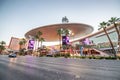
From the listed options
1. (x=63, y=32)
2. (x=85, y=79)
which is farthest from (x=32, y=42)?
(x=85, y=79)

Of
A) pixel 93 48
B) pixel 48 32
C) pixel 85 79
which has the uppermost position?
pixel 48 32

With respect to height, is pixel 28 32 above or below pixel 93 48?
above

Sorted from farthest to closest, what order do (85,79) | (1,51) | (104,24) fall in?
(1,51), (104,24), (85,79)

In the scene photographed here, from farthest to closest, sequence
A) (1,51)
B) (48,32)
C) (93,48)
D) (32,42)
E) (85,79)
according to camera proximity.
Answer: (1,51) < (48,32) < (32,42) < (93,48) < (85,79)

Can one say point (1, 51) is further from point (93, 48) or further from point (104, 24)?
point (104, 24)

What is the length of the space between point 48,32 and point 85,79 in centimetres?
12200

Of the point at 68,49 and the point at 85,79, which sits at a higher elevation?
the point at 68,49

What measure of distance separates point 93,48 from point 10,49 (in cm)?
11159

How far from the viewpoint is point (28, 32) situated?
132 metres

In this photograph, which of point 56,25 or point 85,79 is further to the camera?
point 56,25

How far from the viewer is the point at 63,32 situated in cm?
8631

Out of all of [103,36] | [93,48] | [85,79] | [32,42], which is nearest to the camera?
[85,79]

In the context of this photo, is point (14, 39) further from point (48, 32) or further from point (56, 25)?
point (56, 25)

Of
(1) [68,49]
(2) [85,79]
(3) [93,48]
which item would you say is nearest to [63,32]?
(1) [68,49]
